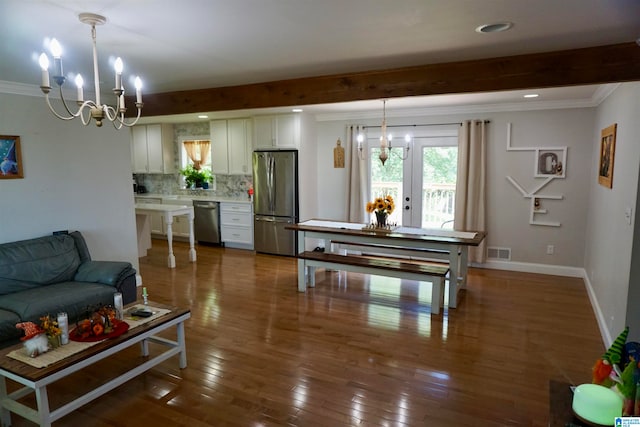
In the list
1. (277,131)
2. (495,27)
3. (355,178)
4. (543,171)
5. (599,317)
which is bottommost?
(599,317)

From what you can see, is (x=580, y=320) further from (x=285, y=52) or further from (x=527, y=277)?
(x=285, y=52)

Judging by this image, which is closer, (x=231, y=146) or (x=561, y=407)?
(x=561, y=407)

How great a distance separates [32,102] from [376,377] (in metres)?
4.24

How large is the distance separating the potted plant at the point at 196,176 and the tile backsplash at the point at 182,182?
114 millimetres

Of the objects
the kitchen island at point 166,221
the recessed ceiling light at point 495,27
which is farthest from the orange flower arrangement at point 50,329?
the kitchen island at point 166,221

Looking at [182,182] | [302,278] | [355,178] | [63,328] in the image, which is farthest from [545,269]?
[182,182]

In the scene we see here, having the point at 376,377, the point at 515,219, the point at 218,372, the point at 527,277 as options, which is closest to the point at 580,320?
the point at 527,277

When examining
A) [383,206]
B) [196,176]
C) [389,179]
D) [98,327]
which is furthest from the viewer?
[196,176]

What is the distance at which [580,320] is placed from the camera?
155 inches

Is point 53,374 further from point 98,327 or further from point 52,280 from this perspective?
point 52,280

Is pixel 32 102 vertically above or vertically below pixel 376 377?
above

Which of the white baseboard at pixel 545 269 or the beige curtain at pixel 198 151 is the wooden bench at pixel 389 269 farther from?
the beige curtain at pixel 198 151

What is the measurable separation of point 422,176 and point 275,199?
2.47 metres

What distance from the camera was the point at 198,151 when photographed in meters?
7.98
